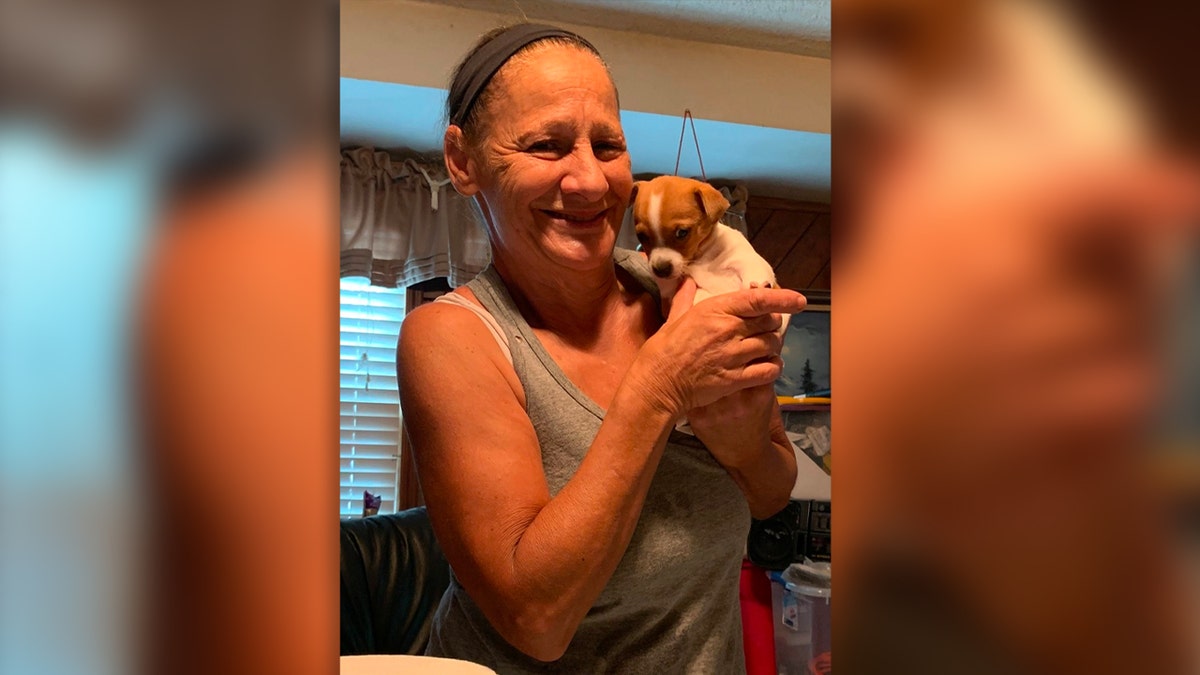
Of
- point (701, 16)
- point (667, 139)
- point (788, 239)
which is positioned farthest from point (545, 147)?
point (788, 239)

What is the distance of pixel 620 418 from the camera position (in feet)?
2.29

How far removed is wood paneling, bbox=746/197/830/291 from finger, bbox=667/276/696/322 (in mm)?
2821

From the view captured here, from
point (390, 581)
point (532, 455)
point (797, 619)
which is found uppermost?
point (532, 455)

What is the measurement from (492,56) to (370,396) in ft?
9.27

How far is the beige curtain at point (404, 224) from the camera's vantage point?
324cm

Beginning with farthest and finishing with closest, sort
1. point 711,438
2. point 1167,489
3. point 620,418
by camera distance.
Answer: point 711,438, point 620,418, point 1167,489

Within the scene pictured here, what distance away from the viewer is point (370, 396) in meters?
3.48

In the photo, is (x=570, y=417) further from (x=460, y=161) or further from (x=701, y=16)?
(x=701, y=16)

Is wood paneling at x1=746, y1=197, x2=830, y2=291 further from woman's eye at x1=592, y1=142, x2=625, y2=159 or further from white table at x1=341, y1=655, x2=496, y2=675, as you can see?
white table at x1=341, y1=655, x2=496, y2=675

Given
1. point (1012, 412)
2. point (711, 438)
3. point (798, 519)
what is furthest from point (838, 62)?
point (798, 519)

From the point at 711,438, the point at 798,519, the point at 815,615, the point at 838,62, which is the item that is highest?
the point at 838,62

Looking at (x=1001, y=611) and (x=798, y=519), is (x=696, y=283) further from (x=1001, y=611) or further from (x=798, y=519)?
(x=798, y=519)

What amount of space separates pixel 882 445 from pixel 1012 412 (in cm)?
2

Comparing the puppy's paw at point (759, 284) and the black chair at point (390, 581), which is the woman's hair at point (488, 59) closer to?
the puppy's paw at point (759, 284)
